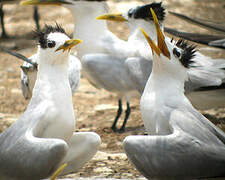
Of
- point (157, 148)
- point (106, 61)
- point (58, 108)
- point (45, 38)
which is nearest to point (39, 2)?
point (106, 61)

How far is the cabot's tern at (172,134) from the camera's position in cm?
314

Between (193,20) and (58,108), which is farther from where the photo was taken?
(193,20)

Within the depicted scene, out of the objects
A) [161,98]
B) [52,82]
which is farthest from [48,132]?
[161,98]

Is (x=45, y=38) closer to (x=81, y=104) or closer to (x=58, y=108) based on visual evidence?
(x=58, y=108)

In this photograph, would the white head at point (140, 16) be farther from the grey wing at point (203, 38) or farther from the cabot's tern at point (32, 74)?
the cabot's tern at point (32, 74)

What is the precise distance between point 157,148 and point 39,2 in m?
2.89

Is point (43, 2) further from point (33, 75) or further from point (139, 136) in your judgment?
point (139, 136)

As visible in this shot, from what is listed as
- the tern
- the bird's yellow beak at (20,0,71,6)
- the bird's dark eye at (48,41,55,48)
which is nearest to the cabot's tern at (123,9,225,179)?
the tern

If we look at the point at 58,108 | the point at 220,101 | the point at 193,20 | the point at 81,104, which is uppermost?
the point at 193,20

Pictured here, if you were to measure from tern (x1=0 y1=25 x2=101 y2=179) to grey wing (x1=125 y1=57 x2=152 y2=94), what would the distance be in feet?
4.12

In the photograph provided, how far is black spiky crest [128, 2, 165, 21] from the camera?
4.94m

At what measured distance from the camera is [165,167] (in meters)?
3.14

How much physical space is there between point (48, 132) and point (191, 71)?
2.00 meters

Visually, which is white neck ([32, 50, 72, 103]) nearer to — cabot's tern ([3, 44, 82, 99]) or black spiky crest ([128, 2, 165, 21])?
cabot's tern ([3, 44, 82, 99])
